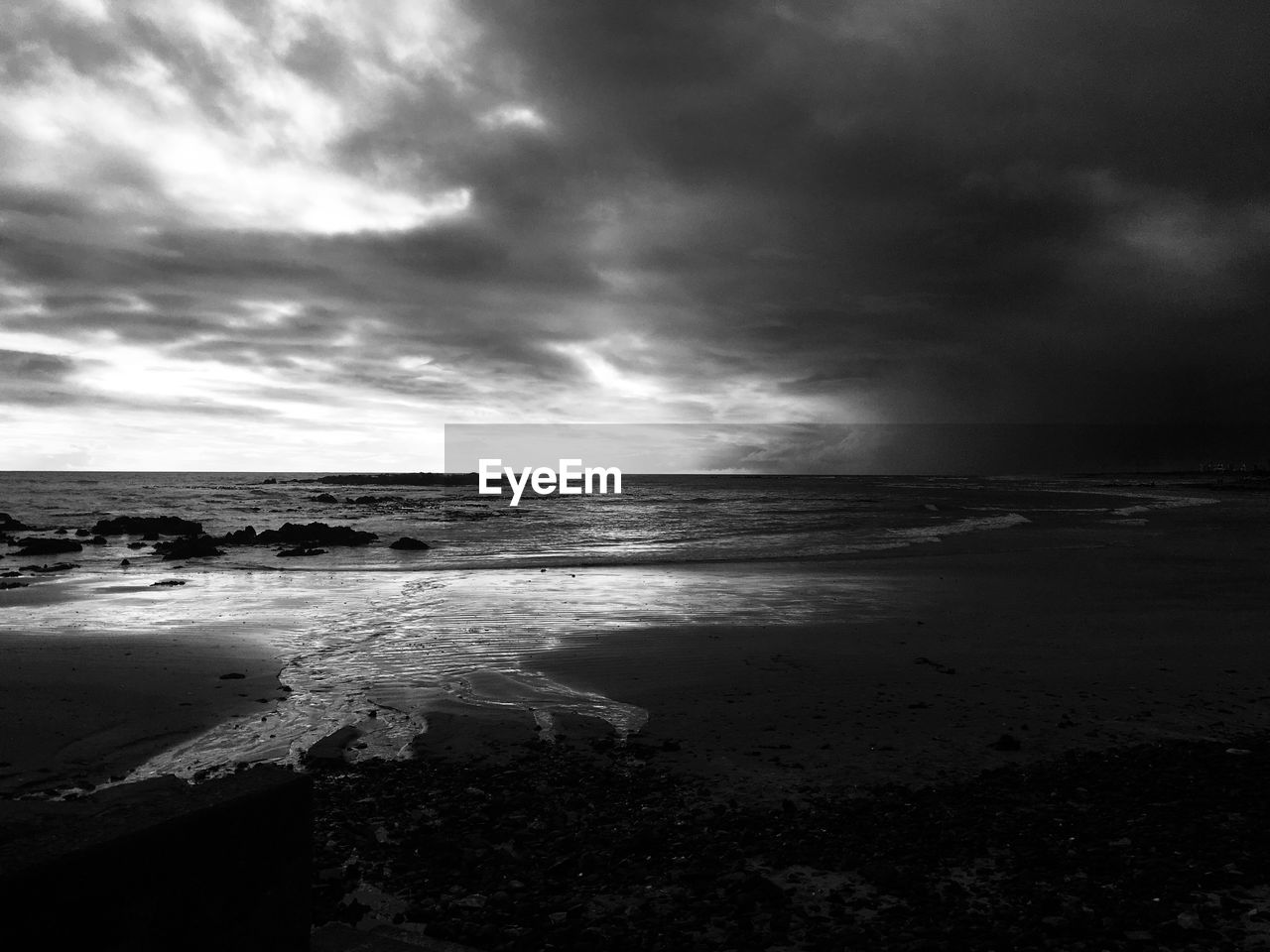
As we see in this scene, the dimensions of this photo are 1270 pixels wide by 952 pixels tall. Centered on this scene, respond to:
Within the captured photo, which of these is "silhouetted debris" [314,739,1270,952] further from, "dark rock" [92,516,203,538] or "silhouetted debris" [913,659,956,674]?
"dark rock" [92,516,203,538]

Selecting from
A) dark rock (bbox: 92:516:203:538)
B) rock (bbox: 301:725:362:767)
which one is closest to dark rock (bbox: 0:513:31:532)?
dark rock (bbox: 92:516:203:538)

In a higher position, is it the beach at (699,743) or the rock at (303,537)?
the rock at (303,537)

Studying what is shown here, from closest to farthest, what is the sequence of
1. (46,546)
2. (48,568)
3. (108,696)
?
(108,696), (48,568), (46,546)

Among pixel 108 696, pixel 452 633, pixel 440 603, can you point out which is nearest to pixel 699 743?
pixel 452 633

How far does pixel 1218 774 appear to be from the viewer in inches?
251

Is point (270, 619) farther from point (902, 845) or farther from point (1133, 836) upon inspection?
point (1133, 836)

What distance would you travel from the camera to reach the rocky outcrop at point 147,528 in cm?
3647

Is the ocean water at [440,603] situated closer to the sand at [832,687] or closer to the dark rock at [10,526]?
the sand at [832,687]

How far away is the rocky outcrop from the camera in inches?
1436

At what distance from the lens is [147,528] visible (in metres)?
37.4

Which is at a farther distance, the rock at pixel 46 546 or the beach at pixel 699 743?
the rock at pixel 46 546

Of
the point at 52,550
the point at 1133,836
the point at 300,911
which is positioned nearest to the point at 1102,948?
the point at 1133,836

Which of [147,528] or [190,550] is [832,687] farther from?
[147,528]

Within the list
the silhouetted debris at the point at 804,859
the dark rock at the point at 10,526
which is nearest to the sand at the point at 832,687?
the silhouetted debris at the point at 804,859
